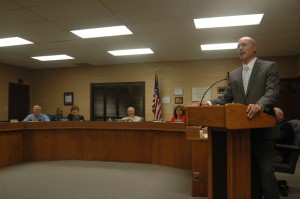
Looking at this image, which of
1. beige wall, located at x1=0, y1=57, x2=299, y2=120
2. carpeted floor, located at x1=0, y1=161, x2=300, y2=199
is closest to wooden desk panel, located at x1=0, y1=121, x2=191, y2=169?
carpeted floor, located at x1=0, y1=161, x2=300, y2=199

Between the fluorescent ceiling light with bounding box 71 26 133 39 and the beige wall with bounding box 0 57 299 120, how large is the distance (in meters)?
2.92

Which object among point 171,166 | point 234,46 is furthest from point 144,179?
point 234,46

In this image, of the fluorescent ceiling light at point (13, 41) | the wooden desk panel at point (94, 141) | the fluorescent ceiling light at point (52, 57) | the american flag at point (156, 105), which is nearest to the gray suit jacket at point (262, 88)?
the wooden desk panel at point (94, 141)

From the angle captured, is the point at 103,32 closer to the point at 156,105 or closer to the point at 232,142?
the point at 156,105

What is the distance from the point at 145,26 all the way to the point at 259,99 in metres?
3.18

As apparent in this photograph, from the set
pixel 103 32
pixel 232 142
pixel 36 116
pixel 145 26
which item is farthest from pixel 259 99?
pixel 36 116

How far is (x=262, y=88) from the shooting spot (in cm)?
180

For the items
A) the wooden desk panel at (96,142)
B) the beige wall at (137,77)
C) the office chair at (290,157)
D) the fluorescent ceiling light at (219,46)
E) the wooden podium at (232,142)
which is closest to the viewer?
the wooden podium at (232,142)

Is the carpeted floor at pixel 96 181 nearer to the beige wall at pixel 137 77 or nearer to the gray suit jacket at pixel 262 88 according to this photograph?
the gray suit jacket at pixel 262 88

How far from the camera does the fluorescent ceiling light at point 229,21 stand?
4180 mm

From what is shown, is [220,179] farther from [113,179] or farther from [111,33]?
[111,33]

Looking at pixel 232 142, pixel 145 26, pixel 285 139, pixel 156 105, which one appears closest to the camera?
pixel 232 142

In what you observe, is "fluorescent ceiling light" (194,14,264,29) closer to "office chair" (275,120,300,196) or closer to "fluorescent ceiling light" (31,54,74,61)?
"office chair" (275,120,300,196)

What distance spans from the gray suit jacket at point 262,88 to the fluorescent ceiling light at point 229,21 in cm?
258
